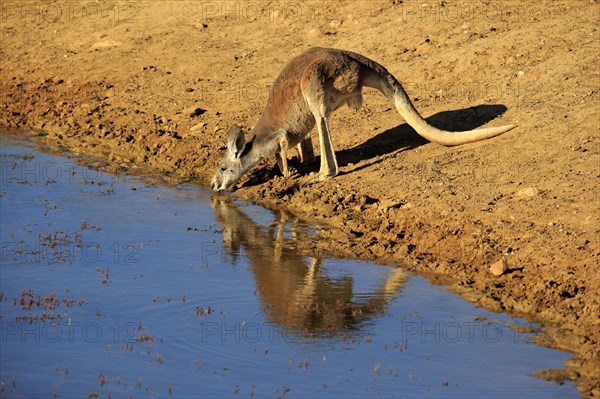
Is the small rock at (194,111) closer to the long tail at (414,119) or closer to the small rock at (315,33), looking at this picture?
the small rock at (315,33)

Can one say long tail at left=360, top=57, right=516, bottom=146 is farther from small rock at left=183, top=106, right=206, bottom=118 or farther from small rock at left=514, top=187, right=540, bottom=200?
small rock at left=183, top=106, right=206, bottom=118

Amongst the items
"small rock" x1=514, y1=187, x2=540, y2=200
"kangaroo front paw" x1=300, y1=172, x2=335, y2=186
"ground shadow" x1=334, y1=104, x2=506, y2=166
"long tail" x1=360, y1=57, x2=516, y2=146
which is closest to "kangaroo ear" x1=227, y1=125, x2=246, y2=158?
"kangaroo front paw" x1=300, y1=172, x2=335, y2=186

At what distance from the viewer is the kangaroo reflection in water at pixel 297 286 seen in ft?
30.6

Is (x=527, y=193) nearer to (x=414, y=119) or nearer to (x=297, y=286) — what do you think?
(x=414, y=119)

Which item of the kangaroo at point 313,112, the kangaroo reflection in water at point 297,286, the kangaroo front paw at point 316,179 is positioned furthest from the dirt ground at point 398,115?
the kangaroo reflection in water at point 297,286

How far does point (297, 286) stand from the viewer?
10.2 m

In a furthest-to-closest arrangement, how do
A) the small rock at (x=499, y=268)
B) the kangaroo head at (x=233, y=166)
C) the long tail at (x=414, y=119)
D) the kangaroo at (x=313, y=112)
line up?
the long tail at (x=414, y=119), the kangaroo head at (x=233, y=166), the kangaroo at (x=313, y=112), the small rock at (x=499, y=268)

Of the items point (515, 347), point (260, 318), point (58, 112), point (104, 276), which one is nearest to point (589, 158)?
point (515, 347)

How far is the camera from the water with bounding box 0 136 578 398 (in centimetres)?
802

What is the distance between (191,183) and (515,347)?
6.50m

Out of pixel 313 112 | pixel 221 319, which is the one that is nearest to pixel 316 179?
pixel 313 112

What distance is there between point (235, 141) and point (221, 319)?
13.9 feet

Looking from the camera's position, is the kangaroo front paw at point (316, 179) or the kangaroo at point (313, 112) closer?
the kangaroo at point (313, 112)

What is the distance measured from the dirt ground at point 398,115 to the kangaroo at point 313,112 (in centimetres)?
28
